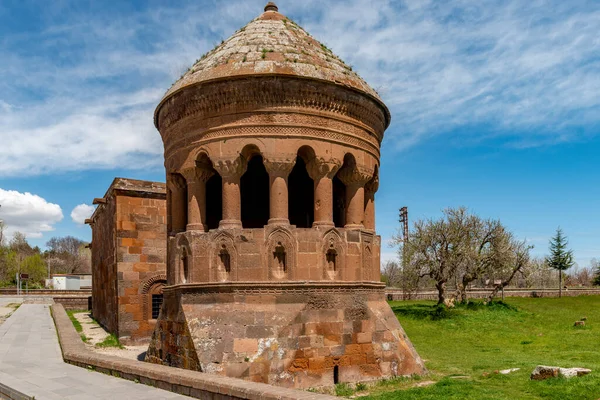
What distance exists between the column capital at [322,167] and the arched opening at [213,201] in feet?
11.0

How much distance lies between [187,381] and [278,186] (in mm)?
3729

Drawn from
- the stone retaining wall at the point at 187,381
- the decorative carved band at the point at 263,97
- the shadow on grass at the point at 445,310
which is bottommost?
the shadow on grass at the point at 445,310

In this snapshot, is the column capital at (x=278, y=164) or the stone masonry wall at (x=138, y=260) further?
the stone masonry wall at (x=138, y=260)

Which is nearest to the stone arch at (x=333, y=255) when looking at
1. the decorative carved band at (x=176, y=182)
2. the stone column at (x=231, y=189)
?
the stone column at (x=231, y=189)

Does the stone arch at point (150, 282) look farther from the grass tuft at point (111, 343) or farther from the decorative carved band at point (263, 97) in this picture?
the decorative carved band at point (263, 97)

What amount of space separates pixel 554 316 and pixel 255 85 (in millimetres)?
24135

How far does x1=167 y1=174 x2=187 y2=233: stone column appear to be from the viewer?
10914 mm

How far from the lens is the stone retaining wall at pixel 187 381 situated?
599cm

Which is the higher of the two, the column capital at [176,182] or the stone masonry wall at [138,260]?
the column capital at [176,182]

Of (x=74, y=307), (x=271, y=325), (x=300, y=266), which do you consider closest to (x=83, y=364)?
(x=271, y=325)

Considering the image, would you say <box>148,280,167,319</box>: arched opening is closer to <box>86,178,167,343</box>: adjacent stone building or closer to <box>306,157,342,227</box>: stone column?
<box>86,178,167,343</box>: adjacent stone building

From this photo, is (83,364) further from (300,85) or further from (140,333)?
(140,333)

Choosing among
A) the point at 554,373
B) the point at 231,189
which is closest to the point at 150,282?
the point at 231,189

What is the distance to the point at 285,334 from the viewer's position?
888 cm
